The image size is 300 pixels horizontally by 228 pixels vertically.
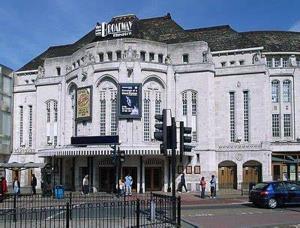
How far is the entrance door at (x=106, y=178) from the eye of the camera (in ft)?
166

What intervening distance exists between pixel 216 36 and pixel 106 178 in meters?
22.8

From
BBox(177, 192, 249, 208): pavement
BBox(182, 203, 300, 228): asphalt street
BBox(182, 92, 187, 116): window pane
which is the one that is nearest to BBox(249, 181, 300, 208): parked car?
BBox(177, 192, 249, 208): pavement

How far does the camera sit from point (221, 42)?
60.8 m

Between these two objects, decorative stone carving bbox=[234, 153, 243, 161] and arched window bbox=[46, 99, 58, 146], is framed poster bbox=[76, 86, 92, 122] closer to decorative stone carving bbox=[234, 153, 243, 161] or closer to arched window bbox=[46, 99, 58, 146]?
arched window bbox=[46, 99, 58, 146]

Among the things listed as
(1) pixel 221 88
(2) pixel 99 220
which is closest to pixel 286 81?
(1) pixel 221 88

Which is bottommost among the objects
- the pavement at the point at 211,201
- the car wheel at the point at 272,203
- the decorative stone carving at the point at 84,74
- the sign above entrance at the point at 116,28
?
the pavement at the point at 211,201

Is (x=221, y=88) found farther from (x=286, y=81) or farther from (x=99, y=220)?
(x=99, y=220)

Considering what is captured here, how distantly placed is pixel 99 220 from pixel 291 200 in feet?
47.3

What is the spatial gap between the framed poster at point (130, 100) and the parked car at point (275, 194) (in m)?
21.6

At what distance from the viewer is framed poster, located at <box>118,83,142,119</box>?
5016 centimetres

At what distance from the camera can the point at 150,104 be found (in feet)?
170

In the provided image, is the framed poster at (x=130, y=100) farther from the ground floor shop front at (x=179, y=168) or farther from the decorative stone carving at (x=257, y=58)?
the decorative stone carving at (x=257, y=58)

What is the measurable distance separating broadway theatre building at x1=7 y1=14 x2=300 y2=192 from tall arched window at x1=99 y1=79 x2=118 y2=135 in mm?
99

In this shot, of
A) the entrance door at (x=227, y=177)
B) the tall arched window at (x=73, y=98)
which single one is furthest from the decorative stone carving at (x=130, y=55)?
the entrance door at (x=227, y=177)
